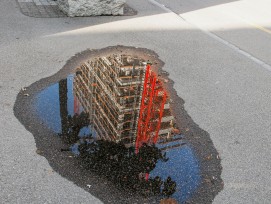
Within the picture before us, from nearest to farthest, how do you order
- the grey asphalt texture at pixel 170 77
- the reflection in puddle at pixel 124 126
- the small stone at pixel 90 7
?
the grey asphalt texture at pixel 170 77 → the reflection in puddle at pixel 124 126 → the small stone at pixel 90 7

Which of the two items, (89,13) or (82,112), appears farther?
(89,13)

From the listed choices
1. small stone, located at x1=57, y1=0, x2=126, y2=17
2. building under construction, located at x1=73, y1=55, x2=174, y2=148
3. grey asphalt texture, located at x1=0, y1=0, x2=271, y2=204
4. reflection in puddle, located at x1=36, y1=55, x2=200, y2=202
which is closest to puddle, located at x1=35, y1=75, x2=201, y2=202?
reflection in puddle, located at x1=36, y1=55, x2=200, y2=202

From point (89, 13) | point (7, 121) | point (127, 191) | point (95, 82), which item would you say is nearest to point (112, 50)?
point (95, 82)

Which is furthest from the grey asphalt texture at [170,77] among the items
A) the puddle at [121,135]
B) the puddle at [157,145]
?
the puddle at [157,145]

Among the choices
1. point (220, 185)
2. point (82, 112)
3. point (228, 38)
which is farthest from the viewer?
point (228, 38)

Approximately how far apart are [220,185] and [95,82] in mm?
2935

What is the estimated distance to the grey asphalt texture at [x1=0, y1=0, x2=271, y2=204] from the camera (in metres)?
3.78

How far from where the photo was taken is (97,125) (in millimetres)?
4734

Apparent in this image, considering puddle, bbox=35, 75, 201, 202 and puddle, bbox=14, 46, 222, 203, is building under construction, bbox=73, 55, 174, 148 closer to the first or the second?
puddle, bbox=14, 46, 222, 203

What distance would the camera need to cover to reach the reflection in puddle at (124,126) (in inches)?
154

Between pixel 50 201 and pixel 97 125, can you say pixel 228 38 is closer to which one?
pixel 97 125

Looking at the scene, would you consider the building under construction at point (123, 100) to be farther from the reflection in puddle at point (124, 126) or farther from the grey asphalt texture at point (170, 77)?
the grey asphalt texture at point (170, 77)

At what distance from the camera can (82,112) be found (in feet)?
16.3

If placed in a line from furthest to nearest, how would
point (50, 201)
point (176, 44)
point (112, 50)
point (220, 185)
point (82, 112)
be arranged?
1. point (176, 44)
2. point (112, 50)
3. point (82, 112)
4. point (220, 185)
5. point (50, 201)
